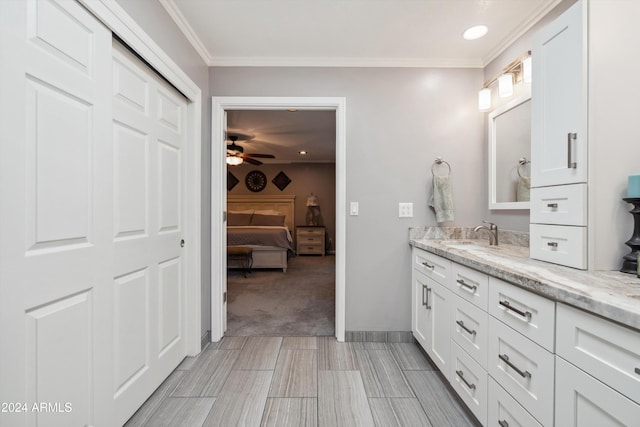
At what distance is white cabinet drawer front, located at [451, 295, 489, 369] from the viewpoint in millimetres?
1307

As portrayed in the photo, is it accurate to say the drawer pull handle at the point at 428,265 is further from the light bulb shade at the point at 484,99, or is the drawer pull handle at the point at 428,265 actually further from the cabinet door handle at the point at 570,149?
the light bulb shade at the point at 484,99

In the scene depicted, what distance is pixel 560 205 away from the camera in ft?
4.13

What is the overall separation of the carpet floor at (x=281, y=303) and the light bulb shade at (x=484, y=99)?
2.28m

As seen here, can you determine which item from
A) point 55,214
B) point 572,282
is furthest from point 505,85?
point 55,214

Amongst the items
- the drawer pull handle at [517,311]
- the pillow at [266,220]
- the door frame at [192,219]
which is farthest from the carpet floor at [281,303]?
the drawer pull handle at [517,311]

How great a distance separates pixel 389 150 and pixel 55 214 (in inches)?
83.5

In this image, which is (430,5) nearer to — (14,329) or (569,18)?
(569,18)

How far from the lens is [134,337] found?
1.47 meters

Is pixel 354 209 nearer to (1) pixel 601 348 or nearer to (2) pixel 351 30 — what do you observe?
(2) pixel 351 30

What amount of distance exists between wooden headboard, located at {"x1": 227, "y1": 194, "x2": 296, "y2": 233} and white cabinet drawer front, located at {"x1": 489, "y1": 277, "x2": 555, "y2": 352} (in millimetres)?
6226

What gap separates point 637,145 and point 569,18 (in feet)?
2.02

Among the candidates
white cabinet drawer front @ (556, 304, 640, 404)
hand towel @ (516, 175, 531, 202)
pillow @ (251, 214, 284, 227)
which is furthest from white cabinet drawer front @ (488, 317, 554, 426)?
pillow @ (251, 214, 284, 227)

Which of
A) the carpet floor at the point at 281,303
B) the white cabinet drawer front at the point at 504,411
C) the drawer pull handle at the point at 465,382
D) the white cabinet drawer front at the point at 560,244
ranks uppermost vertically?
the white cabinet drawer front at the point at 560,244

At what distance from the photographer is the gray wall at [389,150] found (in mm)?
2336
